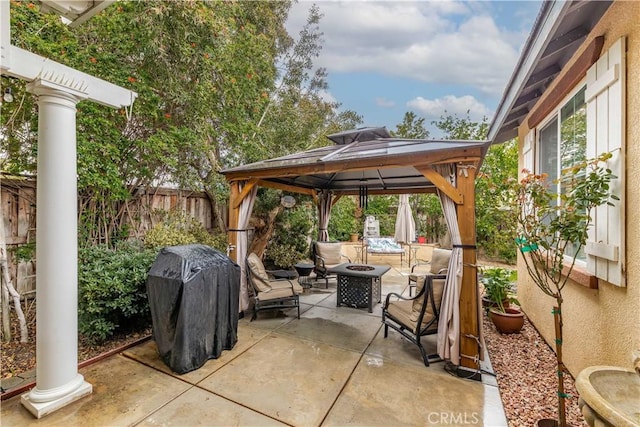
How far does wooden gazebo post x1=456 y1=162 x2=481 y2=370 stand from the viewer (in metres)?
3.09

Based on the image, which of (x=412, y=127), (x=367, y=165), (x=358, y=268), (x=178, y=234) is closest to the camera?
(x=367, y=165)

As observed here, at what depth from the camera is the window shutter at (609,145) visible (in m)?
2.20

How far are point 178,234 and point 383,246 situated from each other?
6689 millimetres

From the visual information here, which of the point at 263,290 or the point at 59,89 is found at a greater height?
the point at 59,89

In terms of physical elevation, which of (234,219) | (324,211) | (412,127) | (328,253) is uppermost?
(412,127)

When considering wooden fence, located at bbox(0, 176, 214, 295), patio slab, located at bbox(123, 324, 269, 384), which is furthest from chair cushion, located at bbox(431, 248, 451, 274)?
wooden fence, located at bbox(0, 176, 214, 295)

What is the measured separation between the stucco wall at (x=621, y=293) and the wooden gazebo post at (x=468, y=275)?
992 mm

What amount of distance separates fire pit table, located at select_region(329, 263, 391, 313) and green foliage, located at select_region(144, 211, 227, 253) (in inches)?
117

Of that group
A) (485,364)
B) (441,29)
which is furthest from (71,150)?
(441,29)

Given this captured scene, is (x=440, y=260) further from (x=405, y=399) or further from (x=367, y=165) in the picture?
(x=405, y=399)

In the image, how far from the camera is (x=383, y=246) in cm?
963

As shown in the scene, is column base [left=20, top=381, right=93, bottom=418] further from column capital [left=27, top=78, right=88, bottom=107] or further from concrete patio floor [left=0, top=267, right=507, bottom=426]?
column capital [left=27, top=78, right=88, bottom=107]

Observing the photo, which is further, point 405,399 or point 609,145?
point 405,399

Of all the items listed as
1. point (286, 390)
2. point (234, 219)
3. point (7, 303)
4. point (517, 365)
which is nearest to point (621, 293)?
point (517, 365)
